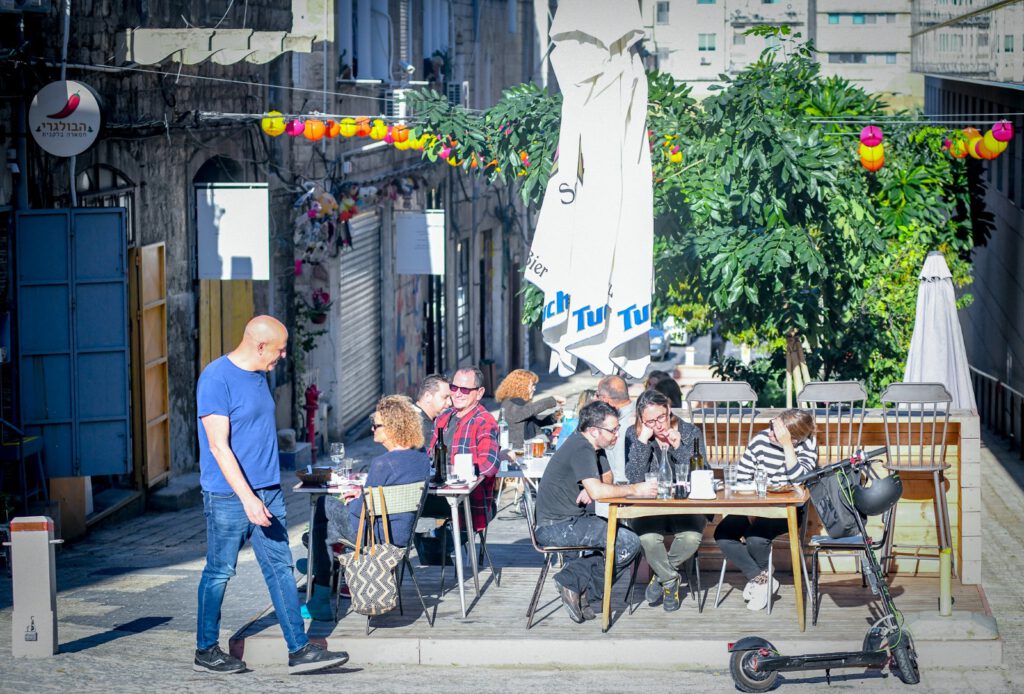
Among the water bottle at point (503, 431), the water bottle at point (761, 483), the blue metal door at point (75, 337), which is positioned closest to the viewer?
the water bottle at point (761, 483)

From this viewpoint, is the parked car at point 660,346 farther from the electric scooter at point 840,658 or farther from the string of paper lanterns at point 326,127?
the electric scooter at point 840,658

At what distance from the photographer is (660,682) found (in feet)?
27.6

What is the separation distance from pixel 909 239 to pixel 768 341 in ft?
9.92

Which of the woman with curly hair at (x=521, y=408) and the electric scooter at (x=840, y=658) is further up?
the woman with curly hair at (x=521, y=408)

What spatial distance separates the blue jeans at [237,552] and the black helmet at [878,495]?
3131mm

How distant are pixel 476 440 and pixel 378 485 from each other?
54.6 inches

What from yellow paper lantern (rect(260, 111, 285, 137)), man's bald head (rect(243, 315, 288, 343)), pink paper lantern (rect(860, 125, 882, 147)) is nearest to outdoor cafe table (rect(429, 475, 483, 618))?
man's bald head (rect(243, 315, 288, 343))

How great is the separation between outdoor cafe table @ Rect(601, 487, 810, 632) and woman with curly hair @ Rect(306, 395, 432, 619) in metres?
1.10

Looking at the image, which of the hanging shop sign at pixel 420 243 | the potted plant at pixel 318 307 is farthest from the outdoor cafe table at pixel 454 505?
the hanging shop sign at pixel 420 243

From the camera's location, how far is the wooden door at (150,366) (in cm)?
1509

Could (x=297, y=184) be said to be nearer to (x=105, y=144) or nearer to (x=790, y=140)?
(x=105, y=144)

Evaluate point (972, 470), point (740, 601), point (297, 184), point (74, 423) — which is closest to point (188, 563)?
point (74, 423)

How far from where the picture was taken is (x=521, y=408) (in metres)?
13.1

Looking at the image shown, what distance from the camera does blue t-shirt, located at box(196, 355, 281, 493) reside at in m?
8.16
